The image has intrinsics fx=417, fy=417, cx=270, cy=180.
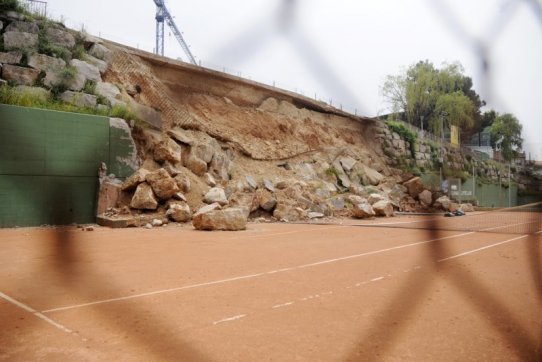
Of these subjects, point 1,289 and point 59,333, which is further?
point 1,289

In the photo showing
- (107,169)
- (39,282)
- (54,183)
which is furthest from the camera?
(107,169)

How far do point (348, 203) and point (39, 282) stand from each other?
563 inches

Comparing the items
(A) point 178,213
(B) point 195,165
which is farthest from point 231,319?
(B) point 195,165

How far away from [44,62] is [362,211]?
39.0ft

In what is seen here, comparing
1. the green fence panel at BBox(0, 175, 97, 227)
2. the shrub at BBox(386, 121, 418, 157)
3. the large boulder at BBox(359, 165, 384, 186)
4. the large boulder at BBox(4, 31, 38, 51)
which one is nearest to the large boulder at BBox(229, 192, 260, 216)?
the green fence panel at BBox(0, 175, 97, 227)

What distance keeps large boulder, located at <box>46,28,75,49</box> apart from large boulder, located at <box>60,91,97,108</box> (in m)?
2.27

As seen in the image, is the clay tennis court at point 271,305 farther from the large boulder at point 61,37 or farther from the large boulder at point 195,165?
the large boulder at point 61,37

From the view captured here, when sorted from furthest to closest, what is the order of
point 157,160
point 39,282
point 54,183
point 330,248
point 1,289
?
point 157,160 < point 54,183 < point 330,248 < point 39,282 < point 1,289

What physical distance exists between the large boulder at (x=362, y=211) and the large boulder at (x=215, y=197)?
5.00m

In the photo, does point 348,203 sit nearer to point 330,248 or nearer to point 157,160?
point 157,160

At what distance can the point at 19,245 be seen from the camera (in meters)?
7.32

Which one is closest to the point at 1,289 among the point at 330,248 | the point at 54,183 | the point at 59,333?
the point at 59,333

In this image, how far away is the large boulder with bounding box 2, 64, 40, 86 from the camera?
1230cm

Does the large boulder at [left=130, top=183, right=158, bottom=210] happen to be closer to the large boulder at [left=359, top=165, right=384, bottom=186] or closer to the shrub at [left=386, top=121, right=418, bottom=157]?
the large boulder at [left=359, top=165, right=384, bottom=186]
